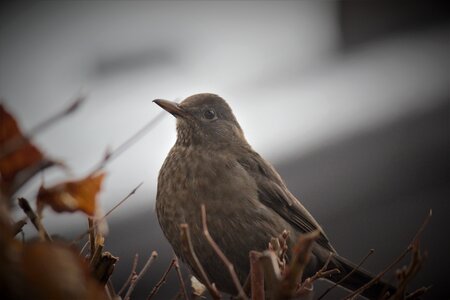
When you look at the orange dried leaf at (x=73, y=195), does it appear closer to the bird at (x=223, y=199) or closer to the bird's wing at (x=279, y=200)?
the bird at (x=223, y=199)

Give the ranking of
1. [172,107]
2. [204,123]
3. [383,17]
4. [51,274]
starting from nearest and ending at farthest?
[51,274], [172,107], [204,123], [383,17]

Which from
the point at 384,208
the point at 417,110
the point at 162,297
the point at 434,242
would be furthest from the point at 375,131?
the point at 162,297

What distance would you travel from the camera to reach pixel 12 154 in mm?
1070

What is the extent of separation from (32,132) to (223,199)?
2051mm

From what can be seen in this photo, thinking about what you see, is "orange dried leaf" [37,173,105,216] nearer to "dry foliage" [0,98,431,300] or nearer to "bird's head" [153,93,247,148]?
"dry foliage" [0,98,431,300]

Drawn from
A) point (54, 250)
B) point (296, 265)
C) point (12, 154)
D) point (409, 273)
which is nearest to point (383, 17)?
point (409, 273)

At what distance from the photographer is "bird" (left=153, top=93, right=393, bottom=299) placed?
9.64 feet

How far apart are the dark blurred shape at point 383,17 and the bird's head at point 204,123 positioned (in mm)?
5382

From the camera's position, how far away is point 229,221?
9.72ft

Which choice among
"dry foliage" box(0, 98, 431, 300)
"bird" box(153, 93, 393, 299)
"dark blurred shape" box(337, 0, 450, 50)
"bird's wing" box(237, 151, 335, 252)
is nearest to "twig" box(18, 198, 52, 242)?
"dry foliage" box(0, 98, 431, 300)

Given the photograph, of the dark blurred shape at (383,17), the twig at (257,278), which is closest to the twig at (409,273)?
the twig at (257,278)

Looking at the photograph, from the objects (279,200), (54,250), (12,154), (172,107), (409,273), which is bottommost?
(279,200)

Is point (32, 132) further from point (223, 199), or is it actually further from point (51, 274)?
point (223, 199)

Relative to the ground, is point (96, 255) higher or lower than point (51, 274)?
lower
